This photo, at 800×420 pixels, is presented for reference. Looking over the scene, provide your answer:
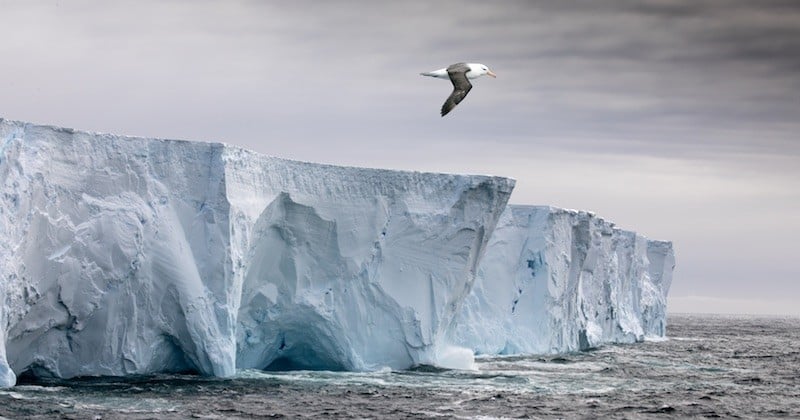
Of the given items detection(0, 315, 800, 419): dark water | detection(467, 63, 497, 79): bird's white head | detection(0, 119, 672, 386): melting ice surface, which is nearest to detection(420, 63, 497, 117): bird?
detection(467, 63, 497, 79): bird's white head

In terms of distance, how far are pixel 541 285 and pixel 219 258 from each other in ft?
50.4

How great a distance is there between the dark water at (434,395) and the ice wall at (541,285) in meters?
2.97

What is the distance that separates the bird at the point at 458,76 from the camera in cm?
1432

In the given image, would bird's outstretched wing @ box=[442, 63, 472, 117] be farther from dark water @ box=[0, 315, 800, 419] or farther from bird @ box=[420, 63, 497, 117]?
dark water @ box=[0, 315, 800, 419]

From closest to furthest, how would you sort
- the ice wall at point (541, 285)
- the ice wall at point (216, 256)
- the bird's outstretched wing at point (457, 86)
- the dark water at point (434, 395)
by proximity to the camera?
the bird's outstretched wing at point (457, 86), the dark water at point (434, 395), the ice wall at point (216, 256), the ice wall at point (541, 285)

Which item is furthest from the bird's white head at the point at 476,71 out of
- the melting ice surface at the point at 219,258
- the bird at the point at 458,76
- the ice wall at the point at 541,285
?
the ice wall at the point at 541,285

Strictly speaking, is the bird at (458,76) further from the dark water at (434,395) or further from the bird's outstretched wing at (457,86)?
the dark water at (434,395)

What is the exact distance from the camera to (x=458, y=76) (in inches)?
585

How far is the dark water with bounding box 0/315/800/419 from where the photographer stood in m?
17.0

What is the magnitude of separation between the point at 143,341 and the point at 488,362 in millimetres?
11451

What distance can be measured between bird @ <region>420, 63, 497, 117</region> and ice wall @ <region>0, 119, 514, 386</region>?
6648 mm

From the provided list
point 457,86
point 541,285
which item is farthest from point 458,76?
point 541,285

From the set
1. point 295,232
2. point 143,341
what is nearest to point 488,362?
point 295,232

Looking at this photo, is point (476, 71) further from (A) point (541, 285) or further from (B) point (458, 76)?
(A) point (541, 285)
